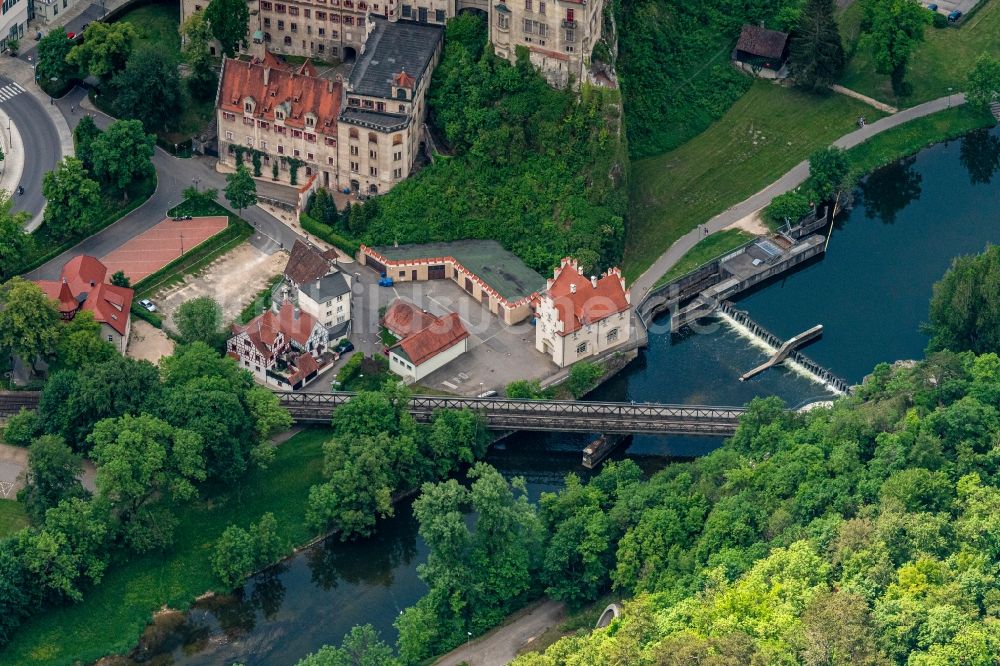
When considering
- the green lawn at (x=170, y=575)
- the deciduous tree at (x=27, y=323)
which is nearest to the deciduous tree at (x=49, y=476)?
the green lawn at (x=170, y=575)

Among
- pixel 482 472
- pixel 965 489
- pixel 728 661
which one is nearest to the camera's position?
pixel 728 661

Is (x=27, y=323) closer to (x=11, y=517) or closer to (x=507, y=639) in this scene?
(x=11, y=517)

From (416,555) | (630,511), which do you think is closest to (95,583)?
(416,555)

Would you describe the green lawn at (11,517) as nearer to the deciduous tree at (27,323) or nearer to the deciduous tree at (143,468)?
the deciduous tree at (143,468)

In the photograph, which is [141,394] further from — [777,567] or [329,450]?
[777,567]

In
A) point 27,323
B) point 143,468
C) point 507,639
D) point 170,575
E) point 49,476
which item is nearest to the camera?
point 507,639

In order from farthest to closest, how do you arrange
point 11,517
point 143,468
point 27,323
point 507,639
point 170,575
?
point 27,323 → point 11,517 → point 170,575 → point 143,468 → point 507,639

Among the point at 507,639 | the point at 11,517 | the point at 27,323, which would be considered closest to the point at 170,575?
the point at 11,517
